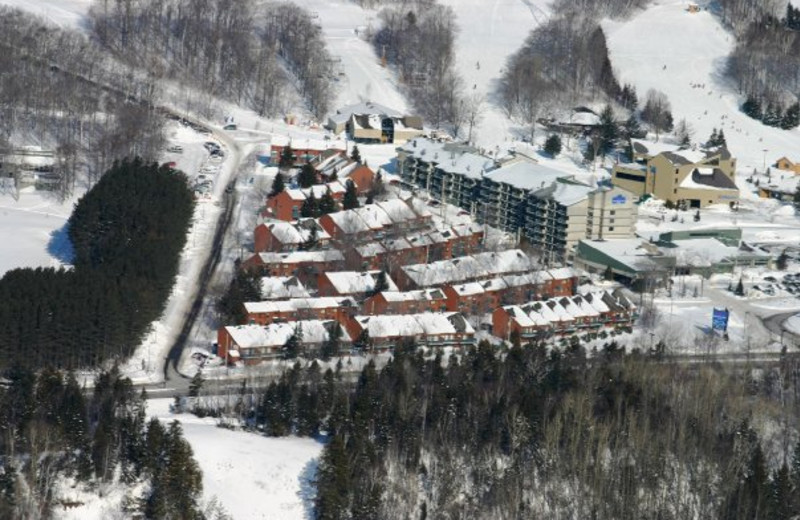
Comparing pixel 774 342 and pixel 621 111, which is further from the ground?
pixel 621 111

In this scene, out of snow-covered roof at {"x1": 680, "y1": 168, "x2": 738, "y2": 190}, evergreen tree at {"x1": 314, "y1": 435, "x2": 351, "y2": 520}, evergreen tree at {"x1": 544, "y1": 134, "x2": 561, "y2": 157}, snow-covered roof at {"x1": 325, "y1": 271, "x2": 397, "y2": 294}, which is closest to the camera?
evergreen tree at {"x1": 314, "y1": 435, "x2": 351, "y2": 520}

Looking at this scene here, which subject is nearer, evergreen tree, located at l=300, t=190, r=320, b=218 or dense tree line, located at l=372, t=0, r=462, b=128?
evergreen tree, located at l=300, t=190, r=320, b=218

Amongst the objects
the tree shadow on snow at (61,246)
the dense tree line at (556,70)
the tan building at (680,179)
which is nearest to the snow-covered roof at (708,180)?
the tan building at (680,179)

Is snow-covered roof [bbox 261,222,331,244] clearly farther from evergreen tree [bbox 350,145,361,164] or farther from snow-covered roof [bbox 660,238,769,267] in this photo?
snow-covered roof [bbox 660,238,769,267]

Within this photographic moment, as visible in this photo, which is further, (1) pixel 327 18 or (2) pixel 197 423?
(1) pixel 327 18

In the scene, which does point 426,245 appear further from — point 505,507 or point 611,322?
point 505,507

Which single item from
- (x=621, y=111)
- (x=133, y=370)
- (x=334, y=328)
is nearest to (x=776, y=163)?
(x=621, y=111)

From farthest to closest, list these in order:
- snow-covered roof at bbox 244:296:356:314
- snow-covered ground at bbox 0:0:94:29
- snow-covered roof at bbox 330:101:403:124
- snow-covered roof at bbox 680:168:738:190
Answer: snow-covered ground at bbox 0:0:94:29 → snow-covered roof at bbox 330:101:403:124 → snow-covered roof at bbox 680:168:738:190 → snow-covered roof at bbox 244:296:356:314

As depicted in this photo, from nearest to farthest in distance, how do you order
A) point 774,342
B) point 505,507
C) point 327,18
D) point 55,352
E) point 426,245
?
point 505,507, point 55,352, point 774,342, point 426,245, point 327,18

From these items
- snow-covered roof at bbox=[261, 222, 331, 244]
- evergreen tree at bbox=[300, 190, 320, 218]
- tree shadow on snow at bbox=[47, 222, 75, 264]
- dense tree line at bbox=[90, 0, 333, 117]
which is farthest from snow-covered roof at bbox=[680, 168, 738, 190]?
tree shadow on snow at bbox=[47, 222, 75, 264]
